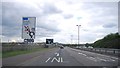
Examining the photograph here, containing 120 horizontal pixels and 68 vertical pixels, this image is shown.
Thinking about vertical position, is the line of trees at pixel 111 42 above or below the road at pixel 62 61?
above

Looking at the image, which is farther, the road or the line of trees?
the line of trees

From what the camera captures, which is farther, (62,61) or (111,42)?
(111,42)

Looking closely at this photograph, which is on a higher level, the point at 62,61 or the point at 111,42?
the point at 111,42

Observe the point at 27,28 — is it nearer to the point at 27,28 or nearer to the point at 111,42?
the point at 27,28

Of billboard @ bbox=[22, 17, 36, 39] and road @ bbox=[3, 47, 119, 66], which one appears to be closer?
road @ bbox=[3, 47, 119, 66]

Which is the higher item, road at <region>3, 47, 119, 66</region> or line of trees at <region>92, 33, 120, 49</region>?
line of trees at <region>92, 33, 120, 49</region>

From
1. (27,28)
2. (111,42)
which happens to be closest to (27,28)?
(27,28)

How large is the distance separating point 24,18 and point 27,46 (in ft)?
62.7

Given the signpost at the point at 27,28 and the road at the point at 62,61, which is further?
the signpost at the point at 27,28

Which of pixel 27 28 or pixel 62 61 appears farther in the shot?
pixel 27 28

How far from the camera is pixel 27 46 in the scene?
72125mm

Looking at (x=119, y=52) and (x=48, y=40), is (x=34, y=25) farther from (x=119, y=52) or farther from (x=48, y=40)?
(x=48, y=40)

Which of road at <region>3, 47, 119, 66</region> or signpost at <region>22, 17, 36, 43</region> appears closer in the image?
road at <region>3, 47, 119, 66</region>

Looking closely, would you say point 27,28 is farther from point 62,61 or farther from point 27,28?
point 62,61
